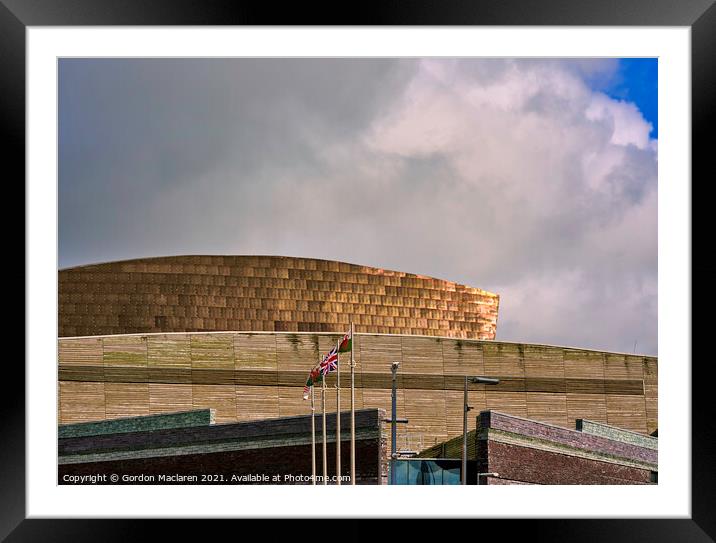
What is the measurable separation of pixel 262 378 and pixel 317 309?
4.28m

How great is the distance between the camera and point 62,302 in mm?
32000

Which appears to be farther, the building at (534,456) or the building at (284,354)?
the building at (284,354)

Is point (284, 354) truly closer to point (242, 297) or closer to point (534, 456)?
point (242, 297)

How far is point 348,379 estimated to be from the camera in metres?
30.2

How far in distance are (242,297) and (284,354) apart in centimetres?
323

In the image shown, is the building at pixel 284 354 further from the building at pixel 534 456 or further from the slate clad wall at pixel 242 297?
the building at pixel 534 456

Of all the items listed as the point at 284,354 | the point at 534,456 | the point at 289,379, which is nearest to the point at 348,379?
the point at 289,379

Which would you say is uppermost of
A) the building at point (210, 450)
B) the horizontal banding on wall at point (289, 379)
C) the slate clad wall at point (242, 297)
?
the slate clad wall at point (242, 297)

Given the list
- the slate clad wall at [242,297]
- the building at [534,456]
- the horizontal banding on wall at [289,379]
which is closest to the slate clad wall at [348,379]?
the horizontal banding on wall at [289,379]

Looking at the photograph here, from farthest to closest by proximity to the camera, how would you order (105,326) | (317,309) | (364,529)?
(317,309)
(105,326)
(364,529)
